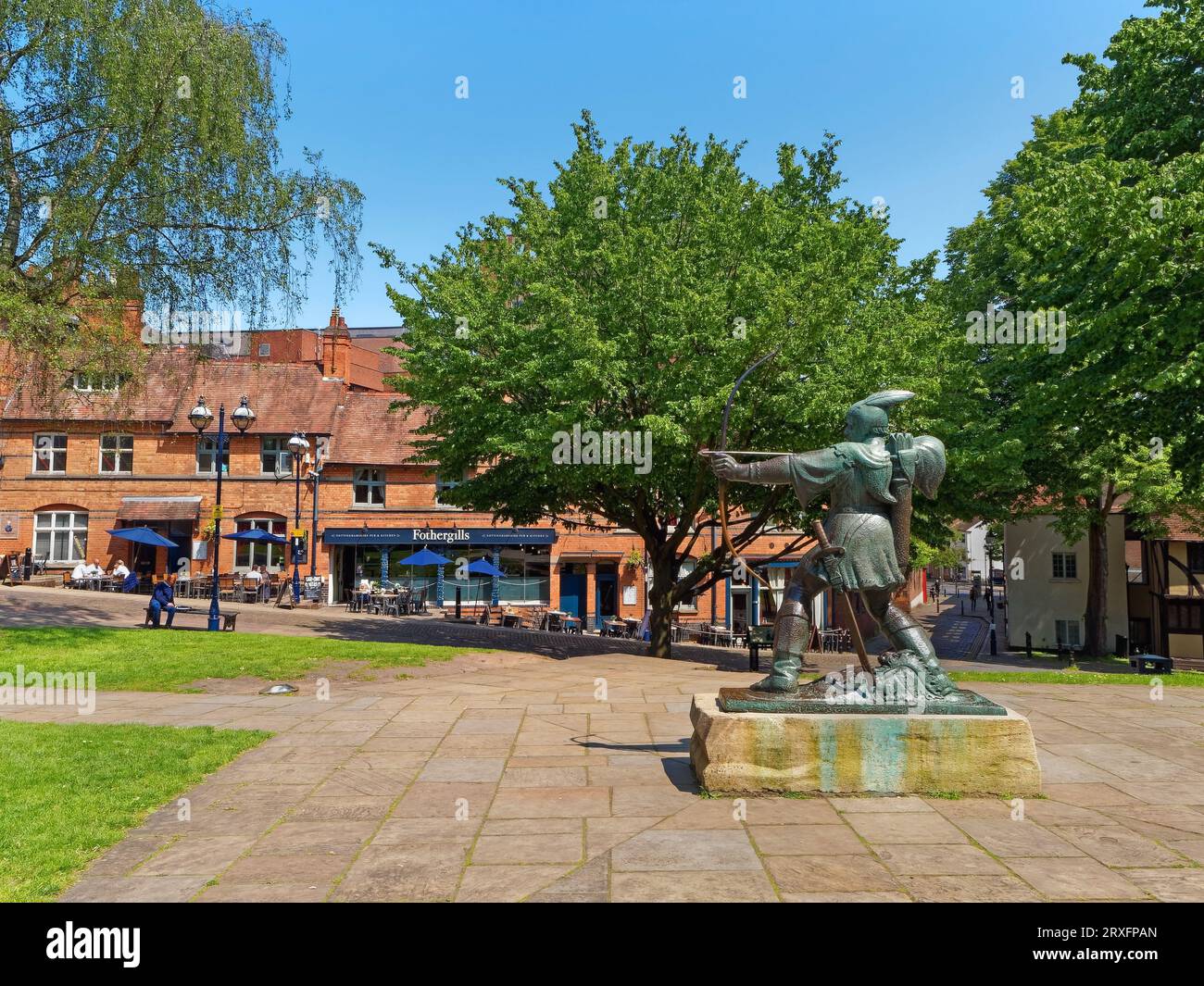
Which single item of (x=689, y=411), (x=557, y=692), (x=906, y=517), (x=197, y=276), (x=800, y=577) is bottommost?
(x=557, y=692)

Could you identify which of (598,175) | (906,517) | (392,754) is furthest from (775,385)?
(392,754)

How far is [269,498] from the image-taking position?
35438 mm

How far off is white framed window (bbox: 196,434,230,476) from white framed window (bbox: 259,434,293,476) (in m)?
1.37

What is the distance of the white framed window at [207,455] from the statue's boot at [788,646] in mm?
33232

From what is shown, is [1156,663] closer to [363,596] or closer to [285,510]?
[363,596]

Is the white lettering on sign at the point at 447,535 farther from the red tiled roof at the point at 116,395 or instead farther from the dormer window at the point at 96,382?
the dormer window at the point at 96,382

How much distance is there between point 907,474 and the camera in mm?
7148

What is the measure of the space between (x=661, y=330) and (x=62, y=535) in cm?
3103

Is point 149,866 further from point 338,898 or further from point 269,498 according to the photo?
point 269,498

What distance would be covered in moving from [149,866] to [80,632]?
45.3 feet

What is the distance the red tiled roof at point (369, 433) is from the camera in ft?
118

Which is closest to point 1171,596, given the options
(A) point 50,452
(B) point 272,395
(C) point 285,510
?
(C) point 285,510
